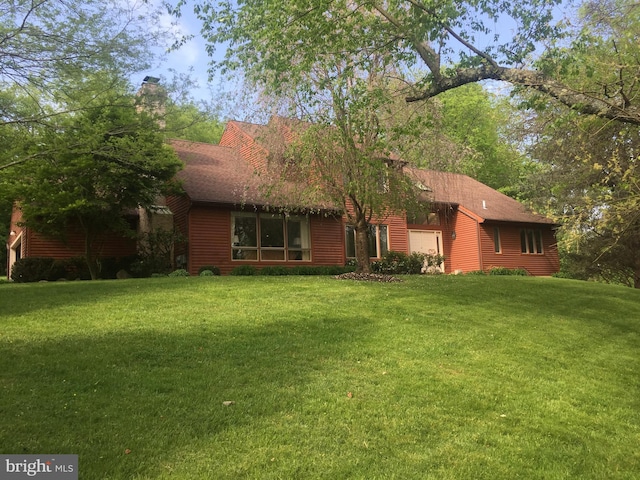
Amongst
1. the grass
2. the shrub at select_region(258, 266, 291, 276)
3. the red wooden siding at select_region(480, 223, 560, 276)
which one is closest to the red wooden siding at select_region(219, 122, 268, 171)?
A: the shrub at select_region(258, 266, 291, 276)

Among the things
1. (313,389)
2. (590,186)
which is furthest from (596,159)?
(313,389)

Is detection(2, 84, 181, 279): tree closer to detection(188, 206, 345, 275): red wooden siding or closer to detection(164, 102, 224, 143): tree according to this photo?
detection(164, 102, 224, 143): tree

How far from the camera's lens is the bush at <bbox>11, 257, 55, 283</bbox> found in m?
15.9

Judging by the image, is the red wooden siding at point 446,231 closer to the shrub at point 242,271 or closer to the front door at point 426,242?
the front door at point 426,242

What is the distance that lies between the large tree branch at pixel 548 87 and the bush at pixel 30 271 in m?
13.9

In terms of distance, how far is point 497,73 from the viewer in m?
8.37

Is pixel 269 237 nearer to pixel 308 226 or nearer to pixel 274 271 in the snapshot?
pixel 308 226

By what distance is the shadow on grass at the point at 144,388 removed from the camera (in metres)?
3.72

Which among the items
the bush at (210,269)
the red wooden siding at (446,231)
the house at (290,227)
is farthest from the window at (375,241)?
the bush at (210,269)

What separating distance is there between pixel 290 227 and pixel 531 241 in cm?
1386

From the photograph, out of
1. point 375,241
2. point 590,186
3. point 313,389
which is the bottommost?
point 313,389

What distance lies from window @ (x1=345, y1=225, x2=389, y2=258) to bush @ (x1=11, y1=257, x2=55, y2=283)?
37.9ft

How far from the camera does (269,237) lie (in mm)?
19094

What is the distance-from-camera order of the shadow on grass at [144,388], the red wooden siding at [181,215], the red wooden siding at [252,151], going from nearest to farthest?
A: the shadow on grass at [144,388], the red wooden siding at [252,151], the red wooden siding at [181,215]
